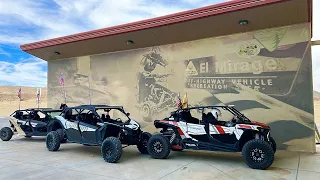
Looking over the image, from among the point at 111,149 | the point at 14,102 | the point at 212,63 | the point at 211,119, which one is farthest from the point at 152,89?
the point at 14,102

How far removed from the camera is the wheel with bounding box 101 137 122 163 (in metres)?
7.26

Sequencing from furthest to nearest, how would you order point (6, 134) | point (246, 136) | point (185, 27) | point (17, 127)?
point (17, 127)
point (6, 134)
point (185, 27)
point (246, 136)

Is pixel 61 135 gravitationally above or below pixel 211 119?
below

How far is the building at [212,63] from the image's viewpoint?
938 centimetres

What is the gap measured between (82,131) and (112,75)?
551cm

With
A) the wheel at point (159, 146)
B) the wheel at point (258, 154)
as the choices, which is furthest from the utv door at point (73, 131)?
the wheel at point (258, 154)

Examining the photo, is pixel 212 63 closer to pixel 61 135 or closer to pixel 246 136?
pixel 246 136

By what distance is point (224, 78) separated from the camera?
35.1 feet

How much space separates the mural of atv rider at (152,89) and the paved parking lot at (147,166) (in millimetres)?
3476

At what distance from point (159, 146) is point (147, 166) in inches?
40.9

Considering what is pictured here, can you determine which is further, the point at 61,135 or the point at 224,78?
the point at 224,78

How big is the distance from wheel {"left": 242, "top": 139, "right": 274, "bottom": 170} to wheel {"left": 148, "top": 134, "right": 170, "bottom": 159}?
7.33 feet

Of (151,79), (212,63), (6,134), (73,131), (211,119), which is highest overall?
(212,63)

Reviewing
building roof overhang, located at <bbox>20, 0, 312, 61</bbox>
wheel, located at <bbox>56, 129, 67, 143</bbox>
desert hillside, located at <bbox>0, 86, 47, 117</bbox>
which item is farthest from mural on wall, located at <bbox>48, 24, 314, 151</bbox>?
desert hillside, located at <bbox>0, 86, 47, 117</bbox>
